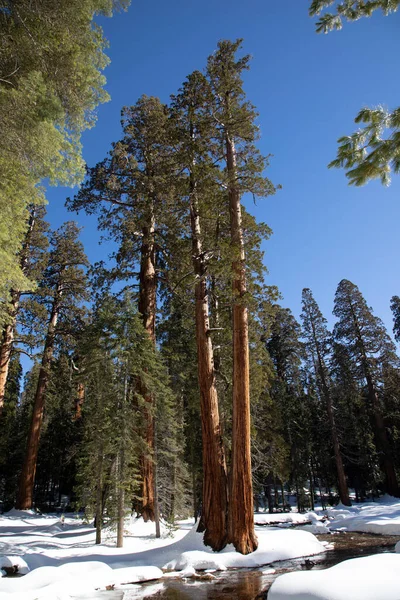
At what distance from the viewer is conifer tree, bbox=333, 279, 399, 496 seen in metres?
27.0

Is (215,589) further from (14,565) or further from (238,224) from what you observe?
(238,224)

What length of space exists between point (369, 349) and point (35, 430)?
24127 mm

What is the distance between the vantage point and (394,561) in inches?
169

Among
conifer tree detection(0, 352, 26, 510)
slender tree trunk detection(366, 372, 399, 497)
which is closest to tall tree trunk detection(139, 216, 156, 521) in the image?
conifer tree detection(0, 352, 26, 510)

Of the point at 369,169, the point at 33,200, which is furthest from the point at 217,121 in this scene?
the point at 369,169

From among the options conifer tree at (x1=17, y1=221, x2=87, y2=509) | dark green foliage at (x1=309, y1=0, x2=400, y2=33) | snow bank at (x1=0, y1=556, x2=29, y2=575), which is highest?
conifer tree at (x1=17, y1=221, x2=87, y2=509)

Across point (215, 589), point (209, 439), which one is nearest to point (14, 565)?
point (215, 589)

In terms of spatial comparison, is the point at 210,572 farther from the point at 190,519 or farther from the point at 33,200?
the point at 190,519

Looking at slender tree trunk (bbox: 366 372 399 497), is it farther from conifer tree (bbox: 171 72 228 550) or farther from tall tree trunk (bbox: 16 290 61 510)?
tall tree trunk (bbox: 16 290 61 510)

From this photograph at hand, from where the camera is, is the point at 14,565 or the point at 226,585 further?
the point at 14,565

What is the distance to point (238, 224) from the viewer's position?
1070 centimetres

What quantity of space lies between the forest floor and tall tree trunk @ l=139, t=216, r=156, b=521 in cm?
91

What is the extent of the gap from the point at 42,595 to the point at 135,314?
883 centimetres

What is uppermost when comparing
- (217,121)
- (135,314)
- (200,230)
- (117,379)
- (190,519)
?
(217,121)
